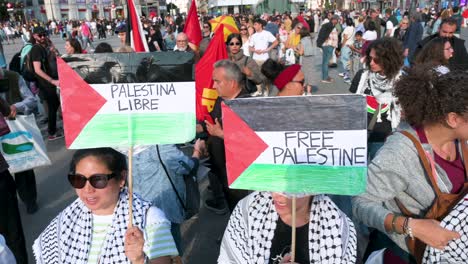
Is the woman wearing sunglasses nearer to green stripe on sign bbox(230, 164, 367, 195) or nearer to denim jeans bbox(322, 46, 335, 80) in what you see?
green stripe on sign bbox(230, 164, 367, 195)

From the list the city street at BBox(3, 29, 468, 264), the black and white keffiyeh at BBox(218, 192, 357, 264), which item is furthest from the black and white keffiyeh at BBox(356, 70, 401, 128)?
the black and white keffiyeh at BBox(218, 192, 357, 264)

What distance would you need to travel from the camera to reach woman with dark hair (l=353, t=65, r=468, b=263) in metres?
1.84

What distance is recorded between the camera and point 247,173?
183 cm

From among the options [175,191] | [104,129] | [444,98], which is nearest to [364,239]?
[175,191]

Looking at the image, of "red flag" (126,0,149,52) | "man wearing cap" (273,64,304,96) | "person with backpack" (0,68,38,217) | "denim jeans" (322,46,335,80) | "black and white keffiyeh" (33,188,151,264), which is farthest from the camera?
"denim jeans" (322,46,335,80)

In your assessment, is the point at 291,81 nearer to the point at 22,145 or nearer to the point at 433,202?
the point at 433,202

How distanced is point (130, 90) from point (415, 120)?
4.48 feet

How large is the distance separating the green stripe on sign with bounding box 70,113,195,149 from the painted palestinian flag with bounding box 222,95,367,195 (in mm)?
323

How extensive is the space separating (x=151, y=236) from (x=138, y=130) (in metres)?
0.50

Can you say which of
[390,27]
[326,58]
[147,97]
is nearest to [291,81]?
[147,97]

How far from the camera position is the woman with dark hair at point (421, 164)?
1.84m

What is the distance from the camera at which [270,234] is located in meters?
1.95

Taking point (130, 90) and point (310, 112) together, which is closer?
point (310, 112)

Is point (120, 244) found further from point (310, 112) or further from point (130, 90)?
point (310, 112)
